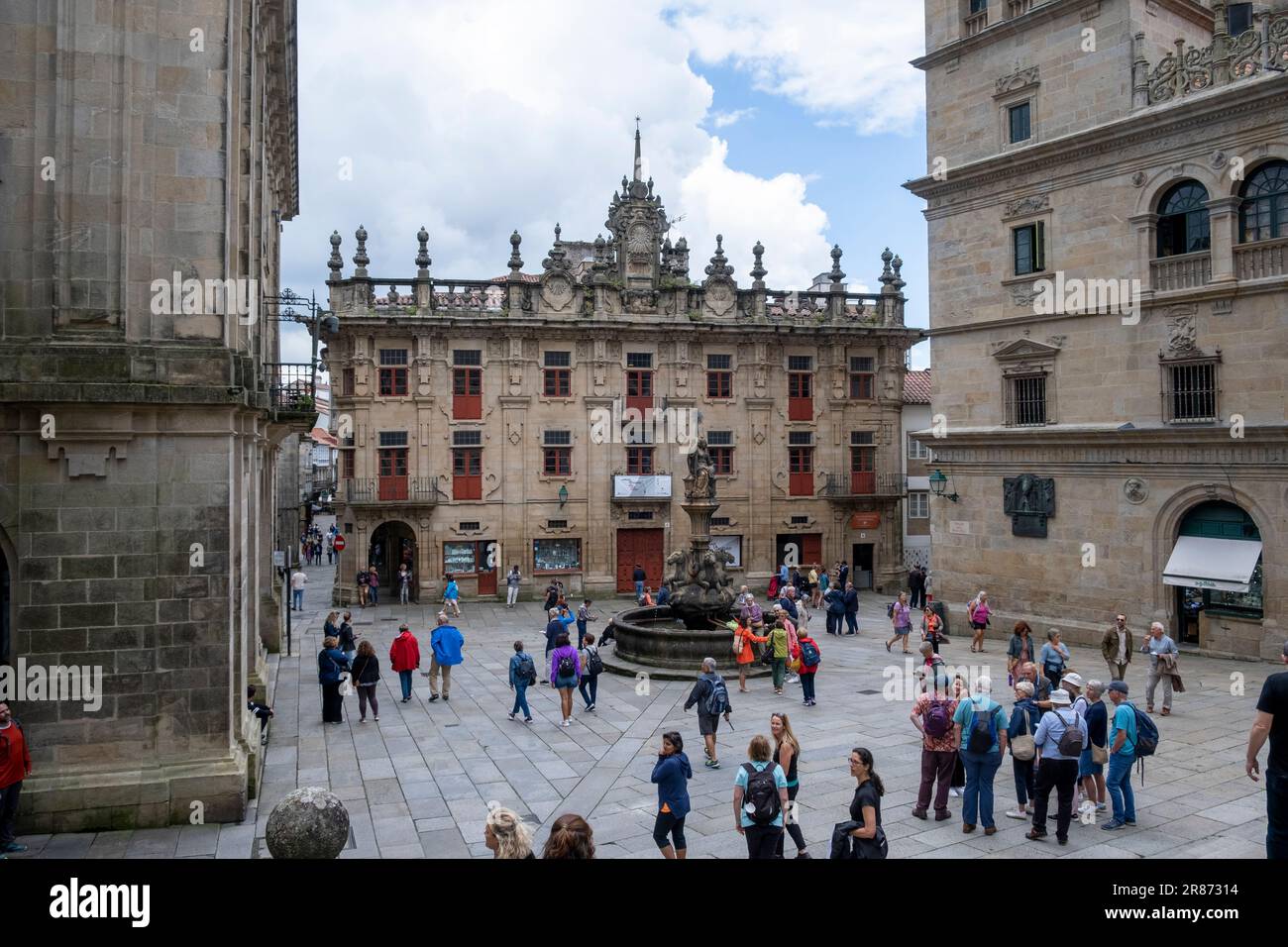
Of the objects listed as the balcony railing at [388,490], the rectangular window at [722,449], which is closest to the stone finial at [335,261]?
the balcony railing at [388,490]

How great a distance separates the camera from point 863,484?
39250 mm

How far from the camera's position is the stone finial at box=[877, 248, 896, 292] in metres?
40.3

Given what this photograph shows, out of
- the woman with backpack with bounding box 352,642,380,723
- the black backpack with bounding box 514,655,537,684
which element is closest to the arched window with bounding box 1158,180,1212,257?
the black backpack with bounding box 514,655,537,684

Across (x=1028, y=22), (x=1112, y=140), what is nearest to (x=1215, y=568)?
(x=1112, y=140)

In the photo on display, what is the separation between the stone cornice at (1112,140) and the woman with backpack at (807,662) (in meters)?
15.5

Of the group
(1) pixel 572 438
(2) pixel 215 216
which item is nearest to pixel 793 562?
(1) pixel 572 438

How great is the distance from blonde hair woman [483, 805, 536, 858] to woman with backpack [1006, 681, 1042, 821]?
6.52 meters

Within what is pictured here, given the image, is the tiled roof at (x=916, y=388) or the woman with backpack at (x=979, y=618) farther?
the tiled roof at (x=916, y=388)

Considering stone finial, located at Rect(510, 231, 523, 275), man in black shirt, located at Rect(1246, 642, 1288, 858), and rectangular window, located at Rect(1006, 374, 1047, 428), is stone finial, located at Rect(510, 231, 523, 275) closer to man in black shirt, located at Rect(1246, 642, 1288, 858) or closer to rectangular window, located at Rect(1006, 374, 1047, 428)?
rectangular window, located at Rect(1006, 374, 1047, 428)

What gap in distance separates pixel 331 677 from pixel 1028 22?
2421cm

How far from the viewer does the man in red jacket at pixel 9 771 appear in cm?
916

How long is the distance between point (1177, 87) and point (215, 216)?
858 inches

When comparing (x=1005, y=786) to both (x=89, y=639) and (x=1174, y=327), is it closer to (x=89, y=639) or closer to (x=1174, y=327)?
(x=89, y=639)

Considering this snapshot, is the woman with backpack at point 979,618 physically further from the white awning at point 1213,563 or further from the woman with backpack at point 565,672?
the woman with backpack at point 565,672
